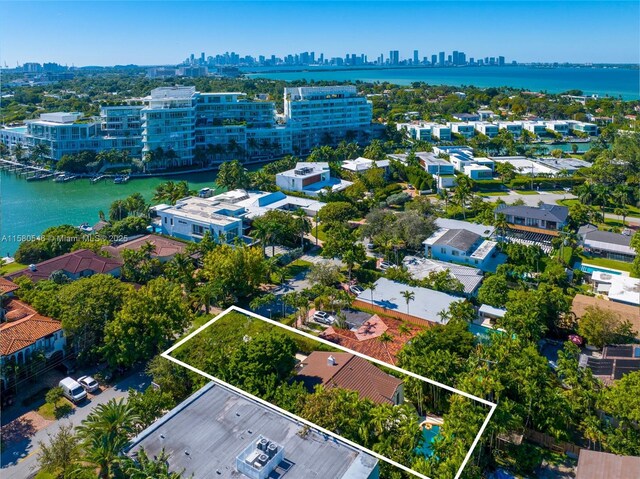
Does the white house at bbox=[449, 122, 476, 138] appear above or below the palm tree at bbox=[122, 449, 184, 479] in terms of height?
above

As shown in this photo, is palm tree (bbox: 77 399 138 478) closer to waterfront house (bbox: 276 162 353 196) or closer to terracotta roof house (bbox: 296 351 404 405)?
terracotta roof house (bbox: 296 351 404 405)

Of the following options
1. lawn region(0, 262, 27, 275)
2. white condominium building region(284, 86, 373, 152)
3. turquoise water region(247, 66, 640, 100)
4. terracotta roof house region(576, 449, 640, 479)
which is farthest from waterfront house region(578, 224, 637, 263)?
turquoise water region(247, 66, 640, 100)

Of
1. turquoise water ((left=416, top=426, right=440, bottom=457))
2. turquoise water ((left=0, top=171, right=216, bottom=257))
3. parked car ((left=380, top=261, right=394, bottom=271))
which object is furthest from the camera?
turquoise water ((left=0, top=171, right=216, bottom=257))

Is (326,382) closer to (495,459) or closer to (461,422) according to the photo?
(495,459)

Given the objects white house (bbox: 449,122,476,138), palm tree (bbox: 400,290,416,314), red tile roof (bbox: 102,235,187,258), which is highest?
white house (bbox: 449,122,476,138)

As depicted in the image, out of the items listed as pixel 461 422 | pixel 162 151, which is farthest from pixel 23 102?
pixel 461 422

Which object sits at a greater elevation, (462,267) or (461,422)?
(461,422)

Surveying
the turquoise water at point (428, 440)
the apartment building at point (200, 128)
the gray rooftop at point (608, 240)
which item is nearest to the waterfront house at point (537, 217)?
the gray rooftop at point (608, 240)
